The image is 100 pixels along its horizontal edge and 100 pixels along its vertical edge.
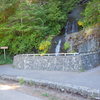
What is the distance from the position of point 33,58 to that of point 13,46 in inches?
151

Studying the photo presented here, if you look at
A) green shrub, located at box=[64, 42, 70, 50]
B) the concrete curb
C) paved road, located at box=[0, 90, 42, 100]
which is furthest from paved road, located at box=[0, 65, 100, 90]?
green shrub, located at box=[64, 42, 70, 50]

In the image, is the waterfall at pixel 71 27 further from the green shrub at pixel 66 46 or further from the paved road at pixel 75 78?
the paved road at pixel 75 78

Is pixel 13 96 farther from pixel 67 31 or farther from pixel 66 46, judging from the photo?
pixel 67 31

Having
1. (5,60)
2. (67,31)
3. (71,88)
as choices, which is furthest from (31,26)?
(71,88)

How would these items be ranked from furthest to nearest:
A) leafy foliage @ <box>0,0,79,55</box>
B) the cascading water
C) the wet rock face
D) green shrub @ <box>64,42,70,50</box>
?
leafy foliage @ <box>0,0,79,55</box>
the cascading water
green shrub @ <box>64,42,70,50</box>
the wet rock face

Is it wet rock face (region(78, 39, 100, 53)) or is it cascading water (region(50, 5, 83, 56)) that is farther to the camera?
cascading water (region(50, 5, 83, 56))

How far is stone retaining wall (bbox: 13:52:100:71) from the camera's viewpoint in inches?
323

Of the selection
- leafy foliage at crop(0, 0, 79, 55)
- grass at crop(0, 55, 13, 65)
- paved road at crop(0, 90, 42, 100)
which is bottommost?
paved road at crop(0, 90, 42, 100)

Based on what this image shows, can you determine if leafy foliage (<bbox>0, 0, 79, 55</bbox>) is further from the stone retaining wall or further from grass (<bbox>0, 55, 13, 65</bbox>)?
the stone retaining wall

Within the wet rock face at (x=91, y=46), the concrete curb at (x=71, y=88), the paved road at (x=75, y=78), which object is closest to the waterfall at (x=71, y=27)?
the wet rock face at (x=91, y=46)

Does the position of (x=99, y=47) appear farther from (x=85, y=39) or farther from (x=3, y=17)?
(x=3, y=17)

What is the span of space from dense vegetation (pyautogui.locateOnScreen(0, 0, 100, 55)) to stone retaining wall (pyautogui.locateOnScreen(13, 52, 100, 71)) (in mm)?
1739

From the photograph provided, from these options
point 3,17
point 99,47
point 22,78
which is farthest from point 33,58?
point 3,17

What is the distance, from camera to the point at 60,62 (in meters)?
8.62
